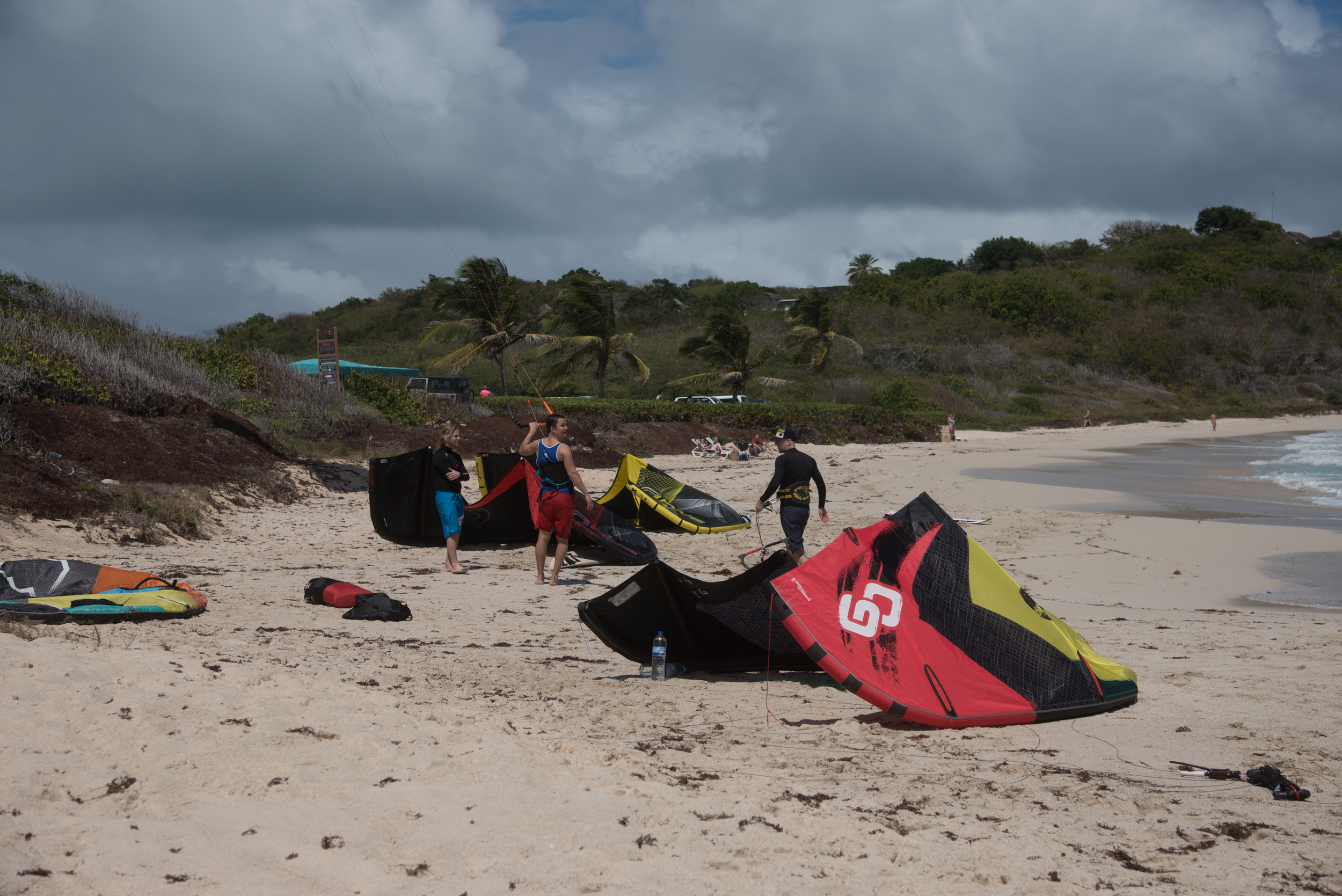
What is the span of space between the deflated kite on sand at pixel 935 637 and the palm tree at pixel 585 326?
2451cm

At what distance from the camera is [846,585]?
427 centimetres

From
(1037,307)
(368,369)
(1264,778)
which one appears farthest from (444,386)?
(1037,307)

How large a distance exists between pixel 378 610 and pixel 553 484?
6.18 ft

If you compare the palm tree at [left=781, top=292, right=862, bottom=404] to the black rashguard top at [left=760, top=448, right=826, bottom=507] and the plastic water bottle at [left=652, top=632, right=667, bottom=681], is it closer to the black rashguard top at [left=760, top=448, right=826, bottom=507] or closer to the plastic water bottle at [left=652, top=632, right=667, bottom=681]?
the black rashguard top at [left=760, top=448, right=826, bottom=507]

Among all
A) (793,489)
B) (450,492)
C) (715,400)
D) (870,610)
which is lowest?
(870,610)

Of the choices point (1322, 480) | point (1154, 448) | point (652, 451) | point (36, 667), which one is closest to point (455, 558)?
point (36, 667)

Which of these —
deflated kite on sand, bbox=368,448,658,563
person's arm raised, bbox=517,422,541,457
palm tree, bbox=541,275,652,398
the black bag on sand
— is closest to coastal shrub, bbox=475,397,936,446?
palm tree, bbox=541,275,652,398

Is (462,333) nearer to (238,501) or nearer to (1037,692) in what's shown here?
(238,501)

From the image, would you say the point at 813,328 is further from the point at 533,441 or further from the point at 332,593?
the point at 332,593

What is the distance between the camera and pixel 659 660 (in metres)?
4.98

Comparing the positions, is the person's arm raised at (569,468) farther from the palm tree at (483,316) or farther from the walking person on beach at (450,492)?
the palm tree at (483,316)

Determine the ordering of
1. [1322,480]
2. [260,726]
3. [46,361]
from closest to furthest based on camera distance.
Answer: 1. [260,726]
2. [46,361]
3. [1322,480]

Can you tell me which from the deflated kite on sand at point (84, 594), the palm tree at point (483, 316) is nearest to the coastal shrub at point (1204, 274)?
the palm tree at point (483, 316)

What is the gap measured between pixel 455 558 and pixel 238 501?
4.99m
